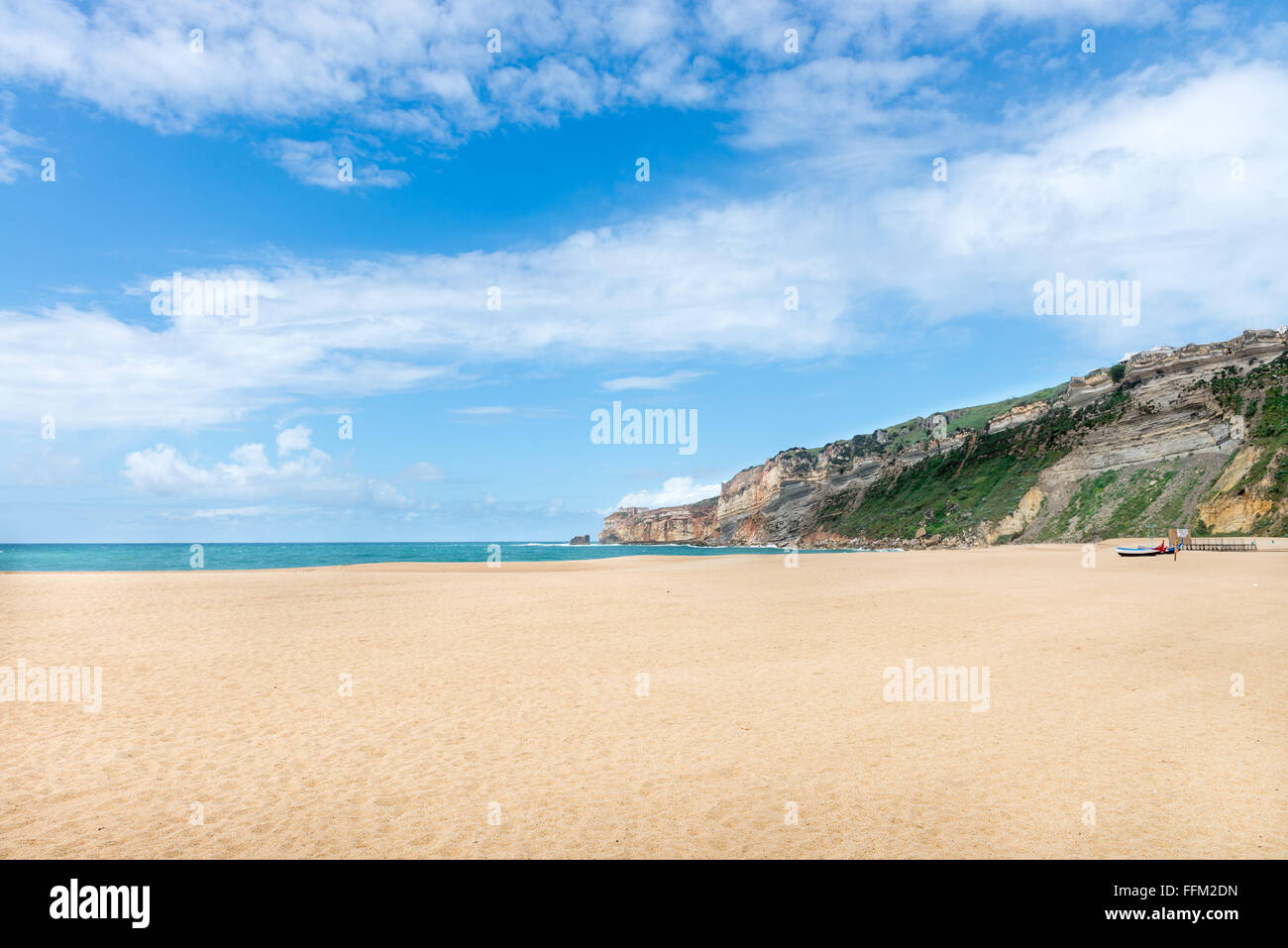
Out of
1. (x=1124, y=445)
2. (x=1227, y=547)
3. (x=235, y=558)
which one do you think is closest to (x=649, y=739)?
(x=1227, y=547)

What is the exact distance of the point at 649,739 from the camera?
9539 mm

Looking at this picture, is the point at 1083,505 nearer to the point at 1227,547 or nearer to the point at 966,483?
the point at 966,483

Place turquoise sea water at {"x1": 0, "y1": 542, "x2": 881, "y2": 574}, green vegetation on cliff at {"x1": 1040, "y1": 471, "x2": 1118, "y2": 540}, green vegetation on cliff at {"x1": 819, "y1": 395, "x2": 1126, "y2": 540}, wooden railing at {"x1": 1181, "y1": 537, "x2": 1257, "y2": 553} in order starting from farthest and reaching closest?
green vegetation on cliff at {"x1": 819, "y1": 395, "x2": 1126, "y2": 540}
green vegetation on cliff at {"x1": 1040, "y1": 471, "x2": 1118, "y2": 540}
turquoise sea water at {"x1": 0, "y1": 542, "x2": 881, "y2": 574}
wooden railing at {"x1": 1181, "y1": 537, "x2": 1257, "y2": 553}

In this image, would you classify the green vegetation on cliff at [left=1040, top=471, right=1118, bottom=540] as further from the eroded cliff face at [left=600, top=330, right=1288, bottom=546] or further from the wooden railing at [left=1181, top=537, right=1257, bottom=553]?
the wooden railing at [left=1181, top=537, right=1257, bottom=553]

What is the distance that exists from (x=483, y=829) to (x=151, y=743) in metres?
5.94

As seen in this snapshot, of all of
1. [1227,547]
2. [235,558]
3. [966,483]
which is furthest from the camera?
[966,483]

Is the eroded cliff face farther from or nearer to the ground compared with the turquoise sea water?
farther from the ground

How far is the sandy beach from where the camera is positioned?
659 centimetres

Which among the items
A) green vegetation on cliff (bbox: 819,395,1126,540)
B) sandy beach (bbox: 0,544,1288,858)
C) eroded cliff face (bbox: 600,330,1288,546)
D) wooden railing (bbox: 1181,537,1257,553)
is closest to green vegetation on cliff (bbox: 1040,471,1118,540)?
eroded cliff face (bbox: 600,330,1288,546)

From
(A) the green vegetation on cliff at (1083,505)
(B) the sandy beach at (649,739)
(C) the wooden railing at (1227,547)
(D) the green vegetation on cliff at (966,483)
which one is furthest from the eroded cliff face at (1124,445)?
(B) the sandy beach at (649,739)

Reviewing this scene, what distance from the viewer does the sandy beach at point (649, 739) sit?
259 inches

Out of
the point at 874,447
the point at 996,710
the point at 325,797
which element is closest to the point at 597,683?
the point at 325,797

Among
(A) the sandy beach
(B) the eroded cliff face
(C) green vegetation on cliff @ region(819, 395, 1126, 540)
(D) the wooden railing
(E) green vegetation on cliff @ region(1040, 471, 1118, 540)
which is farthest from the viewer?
(C) green vegetation on cliff @ region(819, 395, 1126, 540)

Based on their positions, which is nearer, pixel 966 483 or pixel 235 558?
pixel 235 558
